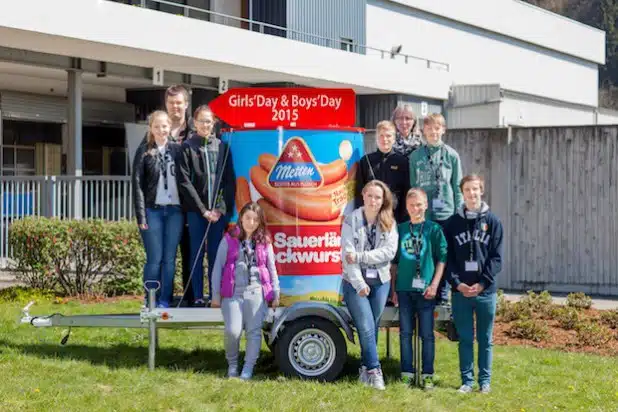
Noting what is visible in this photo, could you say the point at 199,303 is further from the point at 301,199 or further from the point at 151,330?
the point at 301,199

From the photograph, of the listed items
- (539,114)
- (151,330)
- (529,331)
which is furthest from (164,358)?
(539,114)

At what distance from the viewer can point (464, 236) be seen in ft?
29.5

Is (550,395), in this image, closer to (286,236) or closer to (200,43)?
(286,236)

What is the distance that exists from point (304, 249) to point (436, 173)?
4.64 ft

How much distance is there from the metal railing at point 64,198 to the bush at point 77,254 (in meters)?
4.47

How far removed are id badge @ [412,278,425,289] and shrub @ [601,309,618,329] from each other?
168 inches

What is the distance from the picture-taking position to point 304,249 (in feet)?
30.2

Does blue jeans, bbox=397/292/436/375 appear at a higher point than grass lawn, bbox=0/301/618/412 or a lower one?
higher

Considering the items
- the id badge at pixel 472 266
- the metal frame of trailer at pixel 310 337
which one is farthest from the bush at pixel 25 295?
the id badge at pixel 472 266

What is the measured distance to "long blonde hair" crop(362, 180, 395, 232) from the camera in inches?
356

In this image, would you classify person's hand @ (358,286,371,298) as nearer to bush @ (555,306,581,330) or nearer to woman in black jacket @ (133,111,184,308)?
woman in black jacket @ (133,111,184,308)

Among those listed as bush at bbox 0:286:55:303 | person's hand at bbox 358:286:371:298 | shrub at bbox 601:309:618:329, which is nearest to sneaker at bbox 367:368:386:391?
person's hand at bbox 358:286:371:298

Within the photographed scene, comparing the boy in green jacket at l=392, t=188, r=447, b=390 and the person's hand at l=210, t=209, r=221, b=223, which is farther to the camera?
the person's hand at l=210, t=209, r=221, b=223

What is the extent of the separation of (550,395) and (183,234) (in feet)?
11.9
